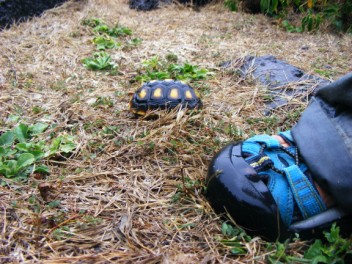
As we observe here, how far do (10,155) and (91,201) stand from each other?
0.58 metres

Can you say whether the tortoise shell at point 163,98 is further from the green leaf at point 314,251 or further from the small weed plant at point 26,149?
the green leaf at point 314,251

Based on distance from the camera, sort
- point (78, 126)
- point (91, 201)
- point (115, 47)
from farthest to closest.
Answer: point (115, 47) < point (78, 126) < point (91, 201)

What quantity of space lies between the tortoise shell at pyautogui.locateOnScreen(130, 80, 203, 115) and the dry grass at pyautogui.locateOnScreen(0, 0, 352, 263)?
8cm

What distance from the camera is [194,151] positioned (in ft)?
6.22

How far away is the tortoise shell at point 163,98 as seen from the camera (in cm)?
229

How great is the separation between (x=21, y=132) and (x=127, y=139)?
60cm

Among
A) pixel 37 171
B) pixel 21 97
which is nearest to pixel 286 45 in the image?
pixel 21 97

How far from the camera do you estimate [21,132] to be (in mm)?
2051

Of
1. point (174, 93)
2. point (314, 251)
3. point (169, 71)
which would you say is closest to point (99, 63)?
point (169, 71)

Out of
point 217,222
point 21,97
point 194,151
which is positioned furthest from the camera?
point 21,97

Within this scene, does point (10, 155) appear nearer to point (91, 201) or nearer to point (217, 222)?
point (91, 201)

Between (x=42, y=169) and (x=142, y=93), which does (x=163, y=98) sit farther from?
(x=42, y=169)

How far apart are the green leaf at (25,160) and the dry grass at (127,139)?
98mm

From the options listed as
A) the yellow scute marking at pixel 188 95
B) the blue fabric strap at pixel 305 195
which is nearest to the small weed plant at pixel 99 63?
the yellow scute marking at pixel 188 95
